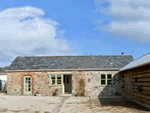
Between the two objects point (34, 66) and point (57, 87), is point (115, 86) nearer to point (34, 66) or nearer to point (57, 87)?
point (57, 87)

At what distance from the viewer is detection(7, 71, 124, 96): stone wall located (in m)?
16.8

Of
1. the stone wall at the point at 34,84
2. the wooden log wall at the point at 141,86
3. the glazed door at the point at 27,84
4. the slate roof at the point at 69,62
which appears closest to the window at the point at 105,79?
the slate roof at the point at 69,62

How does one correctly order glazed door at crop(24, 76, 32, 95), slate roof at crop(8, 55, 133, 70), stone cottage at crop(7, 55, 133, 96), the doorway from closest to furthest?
stone cottage at crop(7, 55, 133, 96), glazed door at crop(24, 76, 32, 95), slate roof at crop(8, 55, 133, 70), the doorway

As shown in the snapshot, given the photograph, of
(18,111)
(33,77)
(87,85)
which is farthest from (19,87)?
(18,111)

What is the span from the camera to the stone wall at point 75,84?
16.8m

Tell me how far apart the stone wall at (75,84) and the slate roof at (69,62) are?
0.74m

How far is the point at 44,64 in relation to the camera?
18.5 meters

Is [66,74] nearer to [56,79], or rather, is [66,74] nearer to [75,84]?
[56,79]

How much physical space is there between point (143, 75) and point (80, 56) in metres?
10.2

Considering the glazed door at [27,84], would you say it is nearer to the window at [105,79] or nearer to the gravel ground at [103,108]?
the gravel ground at [103,108]

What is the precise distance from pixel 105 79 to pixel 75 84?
9.69 ft

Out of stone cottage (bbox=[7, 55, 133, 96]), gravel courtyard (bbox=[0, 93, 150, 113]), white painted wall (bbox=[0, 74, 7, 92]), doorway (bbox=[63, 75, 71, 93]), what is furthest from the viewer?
white painted wall (bbox=[0, 74, 7, 92])

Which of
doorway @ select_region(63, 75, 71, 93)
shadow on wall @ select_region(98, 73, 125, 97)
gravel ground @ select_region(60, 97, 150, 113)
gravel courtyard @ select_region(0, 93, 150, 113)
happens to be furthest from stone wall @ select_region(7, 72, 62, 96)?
gravel ground @ select_region(60, 97, 150, 113)

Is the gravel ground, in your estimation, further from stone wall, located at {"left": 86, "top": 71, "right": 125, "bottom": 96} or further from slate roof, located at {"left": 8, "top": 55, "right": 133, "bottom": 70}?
slate roof, located at {"left": 8, "top": 55, "right": 133, "bottom": 70}
